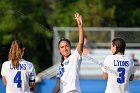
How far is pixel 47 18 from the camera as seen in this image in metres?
23.7

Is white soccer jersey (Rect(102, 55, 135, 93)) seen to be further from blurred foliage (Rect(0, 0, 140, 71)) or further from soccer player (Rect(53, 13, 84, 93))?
blurred foliage (Rect(0, 0, 140, 71))

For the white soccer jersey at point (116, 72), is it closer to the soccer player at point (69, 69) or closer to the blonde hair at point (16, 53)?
the soccer player at point (69, 69)

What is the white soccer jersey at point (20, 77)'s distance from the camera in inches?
346

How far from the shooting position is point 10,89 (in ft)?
28.9

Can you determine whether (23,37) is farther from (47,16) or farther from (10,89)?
(10,89)

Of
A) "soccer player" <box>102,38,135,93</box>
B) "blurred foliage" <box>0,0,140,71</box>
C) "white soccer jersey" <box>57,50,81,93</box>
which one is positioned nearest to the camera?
"white soccer jersey" <box>57,50,81,93</box>

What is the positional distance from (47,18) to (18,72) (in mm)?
14989

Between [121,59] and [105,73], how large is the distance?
0.33 m

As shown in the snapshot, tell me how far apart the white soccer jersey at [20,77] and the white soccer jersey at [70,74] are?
18.0 inches

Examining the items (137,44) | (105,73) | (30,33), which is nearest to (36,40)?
(30,33)

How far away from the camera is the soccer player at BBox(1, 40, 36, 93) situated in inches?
345

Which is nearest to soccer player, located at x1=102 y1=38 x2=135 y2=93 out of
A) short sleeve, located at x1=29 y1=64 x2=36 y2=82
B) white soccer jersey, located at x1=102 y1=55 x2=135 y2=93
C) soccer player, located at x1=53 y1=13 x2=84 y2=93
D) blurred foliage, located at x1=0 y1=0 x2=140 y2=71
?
white soccer jersey, located at x1=102 y1=55 x2=135 y2=93

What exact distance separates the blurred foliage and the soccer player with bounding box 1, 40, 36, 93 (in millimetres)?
12405

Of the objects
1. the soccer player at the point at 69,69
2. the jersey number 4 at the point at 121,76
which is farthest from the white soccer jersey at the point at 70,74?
the jersey number 4 at the point at 121,76
